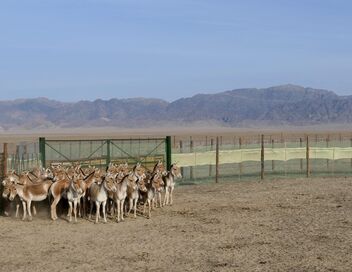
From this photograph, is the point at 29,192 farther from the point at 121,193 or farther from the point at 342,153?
the point at 342,153

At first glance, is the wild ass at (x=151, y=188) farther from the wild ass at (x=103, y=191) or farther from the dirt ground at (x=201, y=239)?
the wild ass at (x=103, y=191)

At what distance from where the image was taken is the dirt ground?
12.6 m

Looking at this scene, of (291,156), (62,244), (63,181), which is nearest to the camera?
(62,244)

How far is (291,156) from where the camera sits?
102 ft

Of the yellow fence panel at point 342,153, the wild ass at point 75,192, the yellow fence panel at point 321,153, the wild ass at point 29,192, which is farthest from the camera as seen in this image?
the yellow fence panel at point 342,153

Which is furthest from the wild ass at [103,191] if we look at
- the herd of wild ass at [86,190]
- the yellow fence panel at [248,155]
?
the yellow fence panel at [248,155]

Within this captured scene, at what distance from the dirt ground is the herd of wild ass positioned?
0.55 m

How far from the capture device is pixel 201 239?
14945 millimetres

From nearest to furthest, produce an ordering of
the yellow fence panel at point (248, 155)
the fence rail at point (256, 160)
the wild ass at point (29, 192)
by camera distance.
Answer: the wild ass at point (29, 192) → the yellow fence panel at point (248, 155) → the fence rail at point (256, 160)

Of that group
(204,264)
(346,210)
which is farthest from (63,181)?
(346,210)

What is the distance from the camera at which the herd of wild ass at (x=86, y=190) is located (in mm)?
17734

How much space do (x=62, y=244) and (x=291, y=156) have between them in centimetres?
1831

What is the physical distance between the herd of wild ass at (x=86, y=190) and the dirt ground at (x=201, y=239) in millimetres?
553

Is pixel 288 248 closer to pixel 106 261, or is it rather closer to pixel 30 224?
pixel 106 261
